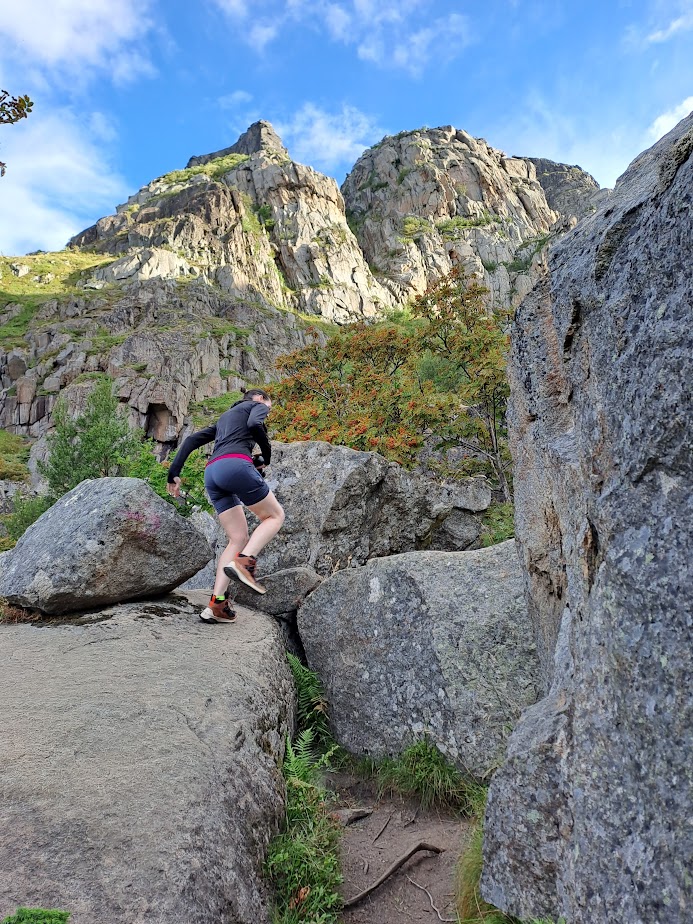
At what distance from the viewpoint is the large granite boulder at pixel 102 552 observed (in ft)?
17.7

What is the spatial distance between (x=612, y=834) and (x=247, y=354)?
5527cm

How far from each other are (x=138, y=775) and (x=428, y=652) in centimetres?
299

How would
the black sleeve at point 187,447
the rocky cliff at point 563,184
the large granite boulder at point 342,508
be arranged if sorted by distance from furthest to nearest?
the rocky cliff at point 563,184 < the large granite boulder at point 342,508 < the black sleeve at point 187,447

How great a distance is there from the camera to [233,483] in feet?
18.1

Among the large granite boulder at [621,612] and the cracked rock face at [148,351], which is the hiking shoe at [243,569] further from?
the cracked rock face at [148,351]

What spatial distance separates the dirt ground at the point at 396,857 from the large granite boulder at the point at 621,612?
2.31ft

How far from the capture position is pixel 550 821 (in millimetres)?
2785

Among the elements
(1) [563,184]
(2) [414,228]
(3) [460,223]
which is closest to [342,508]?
(2) [414,228]

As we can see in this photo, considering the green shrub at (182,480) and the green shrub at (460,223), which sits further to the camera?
the green shrub at (460,223)

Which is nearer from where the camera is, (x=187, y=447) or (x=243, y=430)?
(x=243, y=430)

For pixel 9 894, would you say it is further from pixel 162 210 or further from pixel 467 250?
pixel 162 210

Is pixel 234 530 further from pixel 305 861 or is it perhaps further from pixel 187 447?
pixel 305 861

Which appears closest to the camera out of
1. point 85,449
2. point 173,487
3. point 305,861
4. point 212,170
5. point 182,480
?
point 305,861

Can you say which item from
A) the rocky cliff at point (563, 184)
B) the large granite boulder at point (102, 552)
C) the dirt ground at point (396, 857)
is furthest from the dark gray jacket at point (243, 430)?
the rocky cliff at point (563, 184)
